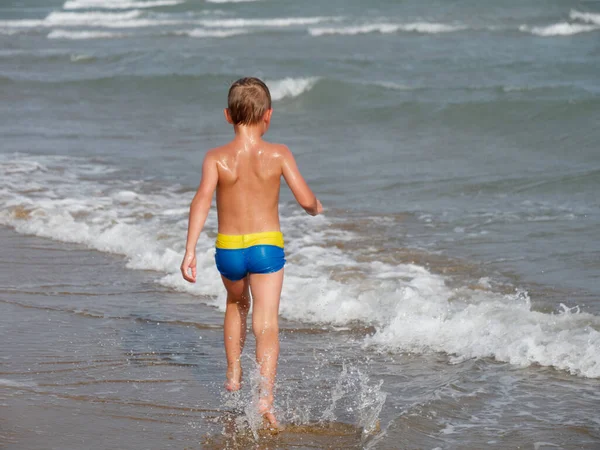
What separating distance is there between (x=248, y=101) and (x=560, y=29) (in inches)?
1048

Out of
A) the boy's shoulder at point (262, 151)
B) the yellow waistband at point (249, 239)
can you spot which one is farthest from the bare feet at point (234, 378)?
Answer: the boy's shoulder at point (262, 151)

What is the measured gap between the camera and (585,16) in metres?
31.7

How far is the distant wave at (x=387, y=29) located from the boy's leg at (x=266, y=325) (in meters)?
26.8

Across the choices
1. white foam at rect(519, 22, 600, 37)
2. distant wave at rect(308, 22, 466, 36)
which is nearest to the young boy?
white foam at rect(519, 22, 600, 37)

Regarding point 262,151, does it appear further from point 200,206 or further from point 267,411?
point 267,411

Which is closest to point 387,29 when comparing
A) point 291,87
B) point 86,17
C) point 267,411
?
point 291,87

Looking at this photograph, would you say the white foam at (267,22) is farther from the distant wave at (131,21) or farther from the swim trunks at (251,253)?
the swim trunks at (251,253)

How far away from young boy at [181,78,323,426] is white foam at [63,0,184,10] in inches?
1730

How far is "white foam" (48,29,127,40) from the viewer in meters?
34.8

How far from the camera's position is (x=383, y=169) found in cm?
1121

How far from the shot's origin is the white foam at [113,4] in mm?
46978

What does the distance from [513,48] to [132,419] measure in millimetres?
22191

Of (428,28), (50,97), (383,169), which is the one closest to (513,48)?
(428,28)

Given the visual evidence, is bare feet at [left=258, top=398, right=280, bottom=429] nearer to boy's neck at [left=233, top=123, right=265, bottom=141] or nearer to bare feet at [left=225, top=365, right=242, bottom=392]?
bare feet at [left=225, top=365, right=242, bottom=392]
